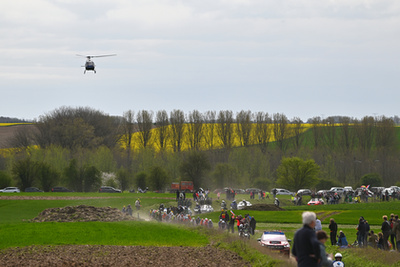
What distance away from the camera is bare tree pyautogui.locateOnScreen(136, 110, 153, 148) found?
6368 inches

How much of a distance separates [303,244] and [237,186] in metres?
97.0

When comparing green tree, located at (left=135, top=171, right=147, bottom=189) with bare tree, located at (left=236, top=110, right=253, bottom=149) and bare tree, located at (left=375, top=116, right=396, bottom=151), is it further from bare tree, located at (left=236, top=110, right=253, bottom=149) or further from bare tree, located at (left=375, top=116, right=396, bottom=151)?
bare tree, located at (left=375, top=116, right=396, bottom=151)

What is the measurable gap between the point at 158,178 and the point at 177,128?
60.9 m

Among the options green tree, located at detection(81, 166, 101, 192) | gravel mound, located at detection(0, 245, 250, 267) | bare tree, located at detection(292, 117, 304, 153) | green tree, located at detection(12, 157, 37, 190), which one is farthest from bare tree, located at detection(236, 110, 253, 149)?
gravel mound, located at detection(0, 245, 250, 267)

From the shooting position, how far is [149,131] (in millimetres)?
163125

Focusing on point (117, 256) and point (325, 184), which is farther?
point (325, 184)

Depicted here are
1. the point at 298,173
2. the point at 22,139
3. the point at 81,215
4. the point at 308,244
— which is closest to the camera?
the point at 308,244

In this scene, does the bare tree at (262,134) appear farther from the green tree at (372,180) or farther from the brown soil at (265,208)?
the brown soil at (265,208)

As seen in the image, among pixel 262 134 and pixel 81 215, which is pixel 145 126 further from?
pixel 81 215

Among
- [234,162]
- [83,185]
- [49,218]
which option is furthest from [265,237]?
[234,162]

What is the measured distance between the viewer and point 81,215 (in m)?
50.5

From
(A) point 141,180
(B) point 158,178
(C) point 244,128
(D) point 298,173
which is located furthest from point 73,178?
(C) point 244,128

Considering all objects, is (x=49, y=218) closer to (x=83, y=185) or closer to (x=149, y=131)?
(x=83, y=185)

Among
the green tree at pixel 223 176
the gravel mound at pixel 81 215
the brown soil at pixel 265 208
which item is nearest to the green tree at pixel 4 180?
the green tree at pixel 223 176
